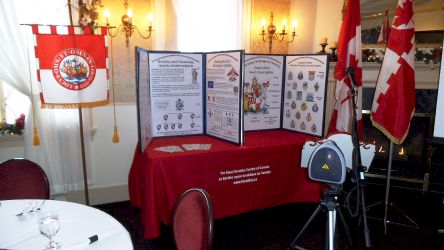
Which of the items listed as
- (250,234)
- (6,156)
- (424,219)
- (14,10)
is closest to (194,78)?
(250,234)

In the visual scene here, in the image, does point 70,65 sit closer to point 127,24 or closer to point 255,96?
point 127,24

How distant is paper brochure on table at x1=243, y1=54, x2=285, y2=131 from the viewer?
9.03ft

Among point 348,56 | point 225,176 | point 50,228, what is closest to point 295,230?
point 225,176

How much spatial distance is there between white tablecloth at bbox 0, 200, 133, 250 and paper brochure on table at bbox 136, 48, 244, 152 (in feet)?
2.55

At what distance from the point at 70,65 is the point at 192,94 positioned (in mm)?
985

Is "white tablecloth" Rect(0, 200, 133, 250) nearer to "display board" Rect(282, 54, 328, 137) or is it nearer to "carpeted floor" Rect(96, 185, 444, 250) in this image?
"carpeted floor" Rect(96, 185, 444, 250)

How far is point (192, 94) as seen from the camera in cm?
266

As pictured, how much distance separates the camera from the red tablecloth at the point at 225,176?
84.3 inches

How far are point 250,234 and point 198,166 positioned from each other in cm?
81

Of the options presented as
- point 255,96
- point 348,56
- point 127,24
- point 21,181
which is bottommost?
point 21,181

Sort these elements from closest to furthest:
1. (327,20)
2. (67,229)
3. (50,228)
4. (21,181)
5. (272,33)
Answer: (50,228) < (67,229) < (21,181) < (272,33) < (327,20)

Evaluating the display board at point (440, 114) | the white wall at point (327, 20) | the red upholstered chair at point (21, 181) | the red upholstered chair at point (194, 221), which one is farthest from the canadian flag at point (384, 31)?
the red upholstered chair at point (21, 181)

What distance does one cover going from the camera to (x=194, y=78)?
104 inches

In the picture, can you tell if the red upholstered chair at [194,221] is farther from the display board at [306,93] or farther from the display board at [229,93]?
the display board at [306,93]
